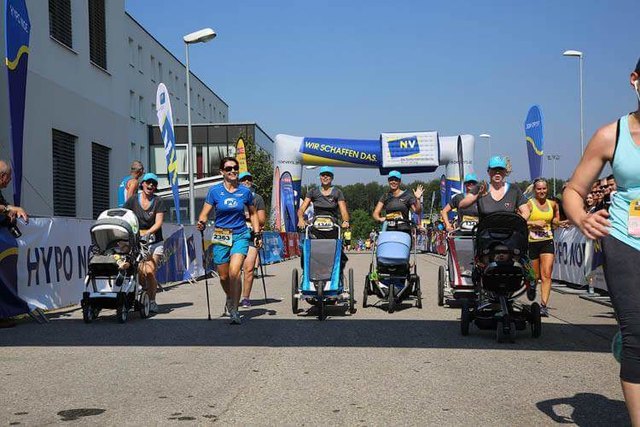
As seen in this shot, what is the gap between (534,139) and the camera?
21.9 m

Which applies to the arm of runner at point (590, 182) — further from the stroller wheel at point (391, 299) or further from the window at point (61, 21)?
the window at point (61, 21)

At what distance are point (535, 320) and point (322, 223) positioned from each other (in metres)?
3.63

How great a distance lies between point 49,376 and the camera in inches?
238

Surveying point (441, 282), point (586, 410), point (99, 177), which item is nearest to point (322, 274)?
point (441, 282)

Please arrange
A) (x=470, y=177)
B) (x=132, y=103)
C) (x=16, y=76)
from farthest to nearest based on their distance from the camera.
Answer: (x=132, y=103) → (x=16, y=76) → (x=470, y=177)

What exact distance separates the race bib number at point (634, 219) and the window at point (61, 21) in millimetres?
21393

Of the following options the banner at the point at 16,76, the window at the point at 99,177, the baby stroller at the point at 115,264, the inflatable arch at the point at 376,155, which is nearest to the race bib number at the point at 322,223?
the baby stroller at the point at 115,264

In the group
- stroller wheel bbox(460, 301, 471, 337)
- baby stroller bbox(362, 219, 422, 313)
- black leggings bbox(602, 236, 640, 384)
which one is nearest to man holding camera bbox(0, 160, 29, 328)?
baby stroller bbox(362, 219, 422, 313)

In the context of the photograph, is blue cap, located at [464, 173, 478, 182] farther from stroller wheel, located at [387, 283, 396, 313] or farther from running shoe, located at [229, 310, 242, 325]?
running shoe, located at [229, 310, 242, 325]

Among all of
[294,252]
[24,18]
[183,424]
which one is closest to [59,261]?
[24,18]

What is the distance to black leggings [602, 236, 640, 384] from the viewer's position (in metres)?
3.54

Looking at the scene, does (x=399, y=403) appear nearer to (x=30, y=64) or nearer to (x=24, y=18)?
(x=24, y=18)

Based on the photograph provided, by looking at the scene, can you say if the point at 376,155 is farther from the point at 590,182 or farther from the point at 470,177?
the point at 590,182

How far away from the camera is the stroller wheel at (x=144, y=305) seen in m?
10.2
